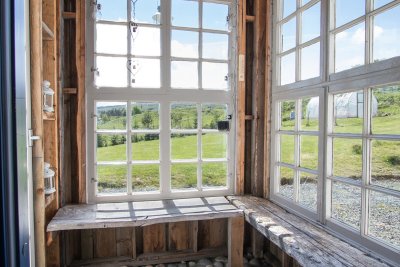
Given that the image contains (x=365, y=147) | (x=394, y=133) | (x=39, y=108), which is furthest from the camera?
(x=39, y=108)

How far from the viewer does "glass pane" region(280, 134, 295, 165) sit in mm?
2596

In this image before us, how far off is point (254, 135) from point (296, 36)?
3.44ft

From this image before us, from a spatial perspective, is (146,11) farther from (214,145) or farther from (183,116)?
(214,145)

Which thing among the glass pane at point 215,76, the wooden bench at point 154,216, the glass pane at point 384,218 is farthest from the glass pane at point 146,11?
the glass pane at point 384,218

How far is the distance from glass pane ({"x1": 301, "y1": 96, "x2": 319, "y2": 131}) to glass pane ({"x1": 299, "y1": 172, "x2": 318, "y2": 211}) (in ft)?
1.30

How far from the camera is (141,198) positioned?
2820 millimetres

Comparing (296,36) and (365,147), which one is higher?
(296,36)

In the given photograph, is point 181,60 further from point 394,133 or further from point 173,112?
point 394,133

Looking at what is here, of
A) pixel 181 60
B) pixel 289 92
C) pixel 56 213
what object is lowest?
pixel 56 213

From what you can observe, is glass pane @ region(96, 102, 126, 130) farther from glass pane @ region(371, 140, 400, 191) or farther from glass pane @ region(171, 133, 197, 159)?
glass pane @ region(371, 140, 400, 191)

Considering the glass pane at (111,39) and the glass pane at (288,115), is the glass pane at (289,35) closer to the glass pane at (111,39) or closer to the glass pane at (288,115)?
the glass pane at (288,115)

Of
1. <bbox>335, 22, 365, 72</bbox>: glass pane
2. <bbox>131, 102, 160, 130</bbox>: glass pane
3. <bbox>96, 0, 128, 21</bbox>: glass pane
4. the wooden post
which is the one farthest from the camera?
<bbox>131, 102, 160, 130</bbox>: glass pane

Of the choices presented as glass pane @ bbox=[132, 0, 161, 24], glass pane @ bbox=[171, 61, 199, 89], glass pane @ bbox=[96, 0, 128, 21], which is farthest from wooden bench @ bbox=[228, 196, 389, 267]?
glass pane @ bbox=[96, 0, 128, 21]

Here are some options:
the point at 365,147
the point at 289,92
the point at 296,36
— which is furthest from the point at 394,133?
the point at 296,36
